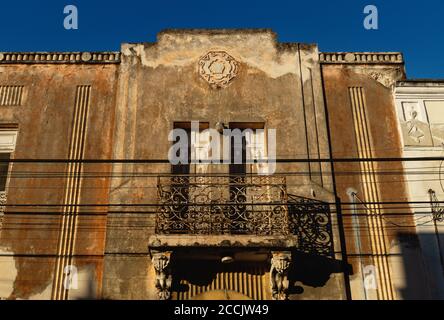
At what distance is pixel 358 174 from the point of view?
1457cm

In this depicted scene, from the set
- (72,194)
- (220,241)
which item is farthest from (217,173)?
(72,194)

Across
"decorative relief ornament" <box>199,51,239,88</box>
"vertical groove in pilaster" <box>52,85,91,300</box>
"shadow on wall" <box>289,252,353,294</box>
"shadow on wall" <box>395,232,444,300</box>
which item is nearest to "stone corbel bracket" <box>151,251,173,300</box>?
"vertical groove in pilaster" <box>52,85,91,300</box>

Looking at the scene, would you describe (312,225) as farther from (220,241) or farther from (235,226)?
(220,241)

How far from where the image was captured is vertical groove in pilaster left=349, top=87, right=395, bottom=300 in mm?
13469

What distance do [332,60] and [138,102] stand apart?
17.4ft

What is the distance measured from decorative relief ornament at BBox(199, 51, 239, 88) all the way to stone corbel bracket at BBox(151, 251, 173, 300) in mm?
4987

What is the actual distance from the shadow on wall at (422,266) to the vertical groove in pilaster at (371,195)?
0.37 meters

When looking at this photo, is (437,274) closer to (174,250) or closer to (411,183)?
(411,183)

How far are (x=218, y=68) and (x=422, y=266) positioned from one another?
7.03 m

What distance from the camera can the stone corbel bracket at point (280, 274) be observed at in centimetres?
1261

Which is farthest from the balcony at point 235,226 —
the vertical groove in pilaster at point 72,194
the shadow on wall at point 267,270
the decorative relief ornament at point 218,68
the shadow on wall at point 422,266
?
the decorative relief ornament at point 218,68

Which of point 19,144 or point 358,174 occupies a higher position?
point 19,144

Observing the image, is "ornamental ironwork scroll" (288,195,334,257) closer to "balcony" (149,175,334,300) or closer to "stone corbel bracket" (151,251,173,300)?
"balcony" (149,175,334,300)
